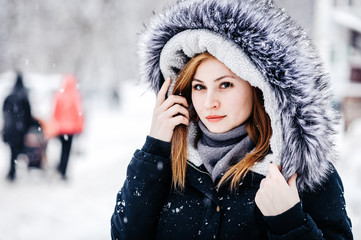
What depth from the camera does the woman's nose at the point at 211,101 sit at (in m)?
1.68

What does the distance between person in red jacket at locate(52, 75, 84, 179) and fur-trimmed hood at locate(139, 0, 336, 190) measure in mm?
5234

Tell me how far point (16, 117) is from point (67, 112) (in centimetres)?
85

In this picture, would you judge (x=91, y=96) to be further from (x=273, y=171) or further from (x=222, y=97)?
(x=273, y=171)

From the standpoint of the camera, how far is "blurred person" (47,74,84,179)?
648cm

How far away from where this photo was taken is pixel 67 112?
21.3 ft

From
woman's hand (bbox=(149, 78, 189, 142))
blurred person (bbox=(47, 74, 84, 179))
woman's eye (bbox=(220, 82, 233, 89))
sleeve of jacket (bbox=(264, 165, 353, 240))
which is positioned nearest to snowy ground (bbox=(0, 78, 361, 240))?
woman's hand (bbox=(149, 78, 189, 142))

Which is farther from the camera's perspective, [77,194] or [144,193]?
[77,194]

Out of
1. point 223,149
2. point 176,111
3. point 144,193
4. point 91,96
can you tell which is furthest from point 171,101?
point 91,96

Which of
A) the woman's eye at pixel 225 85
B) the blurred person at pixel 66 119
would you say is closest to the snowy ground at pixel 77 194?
the woman's eye at pixel 225 85

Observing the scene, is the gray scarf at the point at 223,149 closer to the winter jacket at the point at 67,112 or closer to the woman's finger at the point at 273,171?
the woman's finger at the point at 273,171

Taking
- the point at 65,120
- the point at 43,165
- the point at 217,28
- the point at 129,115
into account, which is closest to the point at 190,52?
the point at 217,28

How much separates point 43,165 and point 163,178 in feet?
18.0

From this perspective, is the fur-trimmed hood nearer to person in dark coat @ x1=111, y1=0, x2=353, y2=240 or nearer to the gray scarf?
person in dark coat @ x1=111, y1=0, x2=353, y2=240

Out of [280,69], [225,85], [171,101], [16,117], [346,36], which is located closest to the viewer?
[280,69]
